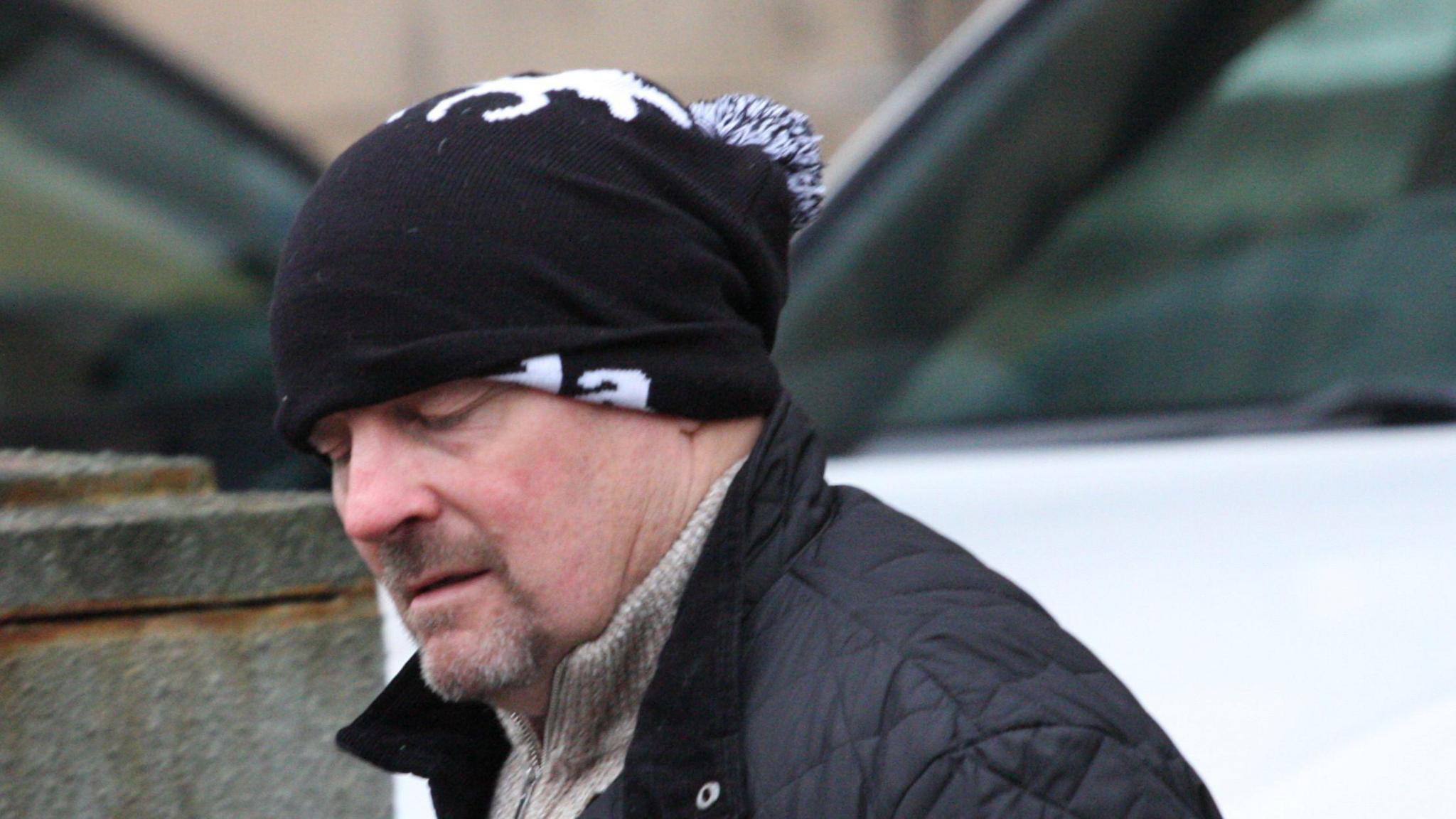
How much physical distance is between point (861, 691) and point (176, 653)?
909 millimetres

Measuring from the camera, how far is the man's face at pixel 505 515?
1761 mm

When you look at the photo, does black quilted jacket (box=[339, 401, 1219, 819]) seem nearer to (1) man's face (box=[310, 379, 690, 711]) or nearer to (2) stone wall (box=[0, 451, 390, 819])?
(1) man's face (box=[310, 379, 690, 711])

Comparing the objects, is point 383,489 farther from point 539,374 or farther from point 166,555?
point 166,555

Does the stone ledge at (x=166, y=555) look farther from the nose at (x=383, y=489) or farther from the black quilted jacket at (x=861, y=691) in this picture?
the black quilted jacket at (x=861, y=691)

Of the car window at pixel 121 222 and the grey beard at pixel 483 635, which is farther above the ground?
the grey beard at pixel 483 635

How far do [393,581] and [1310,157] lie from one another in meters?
1.80

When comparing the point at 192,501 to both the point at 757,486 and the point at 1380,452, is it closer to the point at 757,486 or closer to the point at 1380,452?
the point at 757,486

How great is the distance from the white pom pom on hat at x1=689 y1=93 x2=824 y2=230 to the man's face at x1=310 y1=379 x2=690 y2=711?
0.27 metres

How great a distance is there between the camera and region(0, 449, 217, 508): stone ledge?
2.32 m

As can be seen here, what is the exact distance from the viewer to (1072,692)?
1.57 meters

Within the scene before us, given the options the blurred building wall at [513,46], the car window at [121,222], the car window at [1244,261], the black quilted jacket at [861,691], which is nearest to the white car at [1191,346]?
the car window at [1244,261]

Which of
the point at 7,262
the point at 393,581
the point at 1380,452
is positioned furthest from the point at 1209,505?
the point at 7,262

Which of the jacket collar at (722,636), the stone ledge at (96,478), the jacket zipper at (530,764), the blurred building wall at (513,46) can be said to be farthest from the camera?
the blurred building wall at (513,46)

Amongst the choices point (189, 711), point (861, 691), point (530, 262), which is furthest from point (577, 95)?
point (189, 711)
